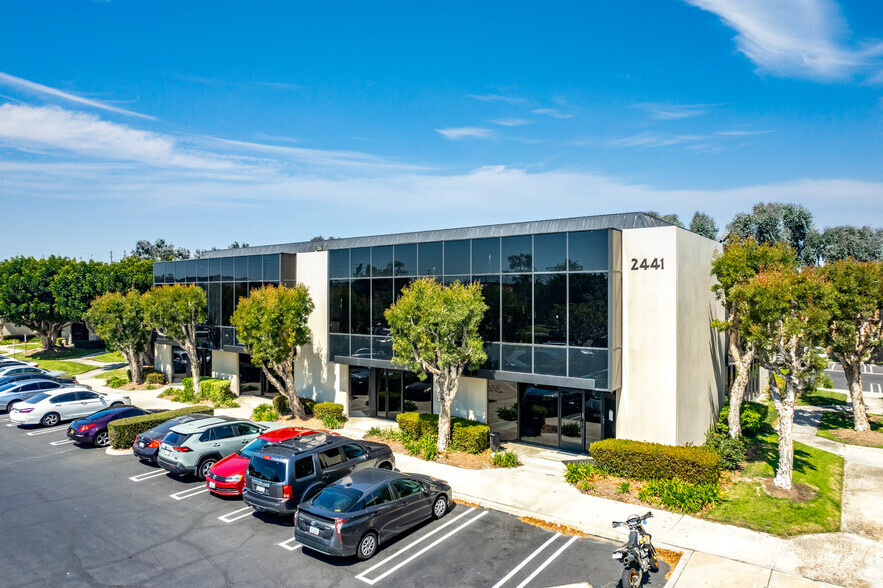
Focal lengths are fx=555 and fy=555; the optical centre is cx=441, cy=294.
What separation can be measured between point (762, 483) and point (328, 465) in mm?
11698

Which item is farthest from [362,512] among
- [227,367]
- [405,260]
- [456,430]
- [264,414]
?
[227,367]

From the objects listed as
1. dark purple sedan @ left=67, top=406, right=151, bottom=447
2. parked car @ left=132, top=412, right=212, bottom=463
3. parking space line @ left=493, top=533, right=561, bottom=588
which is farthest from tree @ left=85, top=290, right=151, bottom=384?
parking space line @ left=493, top=533, right=561, bottom=588

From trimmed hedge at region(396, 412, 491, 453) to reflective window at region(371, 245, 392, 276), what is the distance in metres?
5.78

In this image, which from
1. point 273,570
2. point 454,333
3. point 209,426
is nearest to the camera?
point 273,570

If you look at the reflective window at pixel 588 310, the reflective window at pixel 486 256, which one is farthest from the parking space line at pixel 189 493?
the reflective window at pixel 588 310

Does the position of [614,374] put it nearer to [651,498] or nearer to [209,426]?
[651,498]

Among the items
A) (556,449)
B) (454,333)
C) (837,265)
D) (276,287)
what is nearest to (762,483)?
(556,449)

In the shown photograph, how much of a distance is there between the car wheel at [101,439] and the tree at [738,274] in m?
22.0

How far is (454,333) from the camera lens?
18.2 metres

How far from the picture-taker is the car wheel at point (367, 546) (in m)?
11.0

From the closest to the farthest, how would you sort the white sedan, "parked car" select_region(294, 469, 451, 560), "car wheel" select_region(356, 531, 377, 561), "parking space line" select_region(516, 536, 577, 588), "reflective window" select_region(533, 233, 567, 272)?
"parking space line" select_region(516, 536, 577, 588), "parked car" select_region(294, 469, 451, 560), "car wheel" select_region(356, 531, 377, 561), "reflective window" select_region(533, 233, 567, 272), the white sedan

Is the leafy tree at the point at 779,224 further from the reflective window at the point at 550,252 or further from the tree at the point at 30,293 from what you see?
the tree at the point at 30,293

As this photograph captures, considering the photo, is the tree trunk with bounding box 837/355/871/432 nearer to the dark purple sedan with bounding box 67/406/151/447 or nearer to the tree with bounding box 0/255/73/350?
the dark purple sedan with bounding box 67/406/151/447

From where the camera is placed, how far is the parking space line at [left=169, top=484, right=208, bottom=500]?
1497cm
